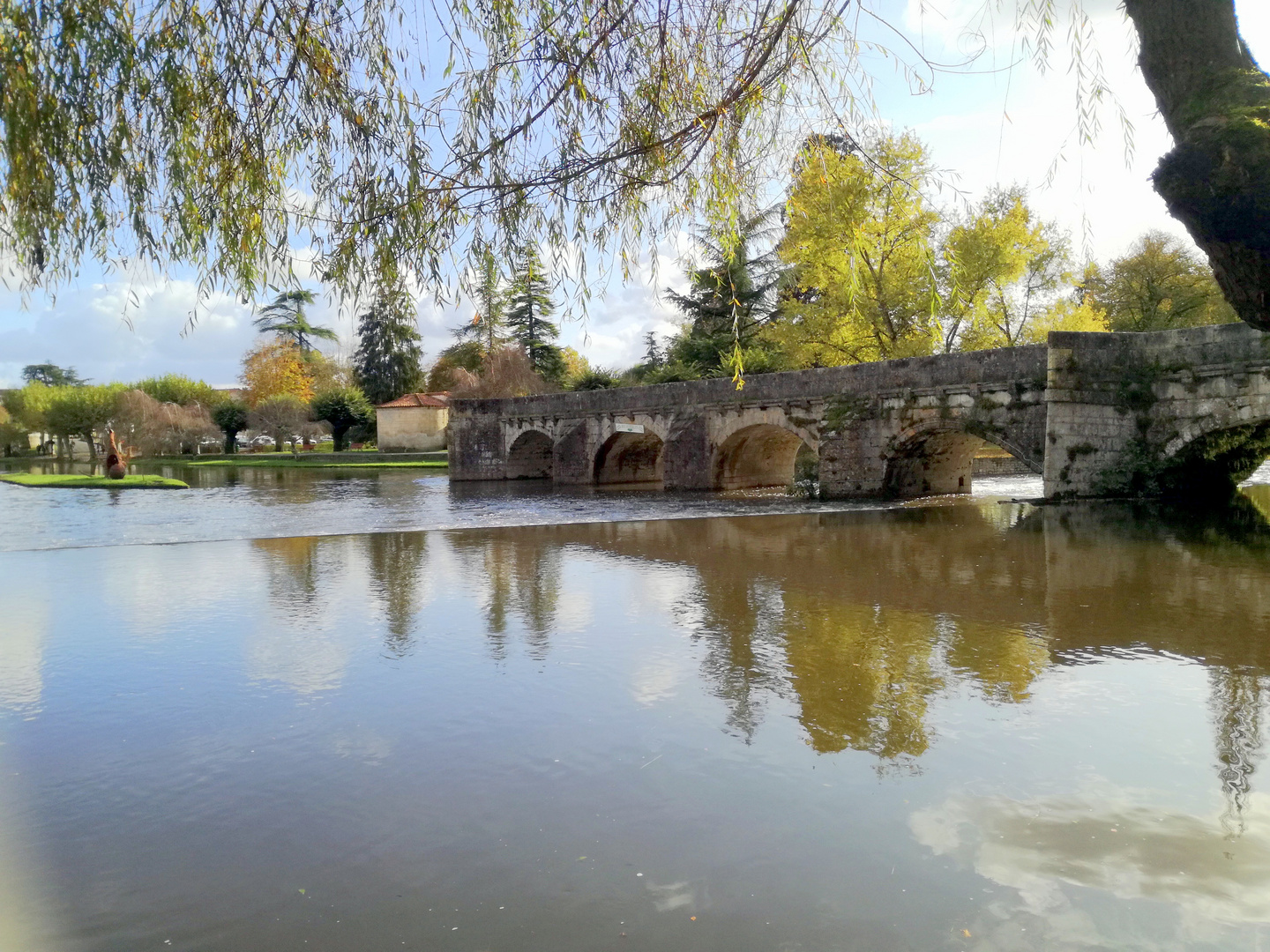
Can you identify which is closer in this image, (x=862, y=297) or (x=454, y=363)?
(x=862, y=297)

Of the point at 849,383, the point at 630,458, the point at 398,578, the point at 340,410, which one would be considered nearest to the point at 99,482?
the point at 630,458

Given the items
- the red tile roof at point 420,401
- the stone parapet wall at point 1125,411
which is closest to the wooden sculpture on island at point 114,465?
the red tile roof at point 420,401

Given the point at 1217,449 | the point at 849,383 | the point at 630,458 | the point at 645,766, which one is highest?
the point at 849,383

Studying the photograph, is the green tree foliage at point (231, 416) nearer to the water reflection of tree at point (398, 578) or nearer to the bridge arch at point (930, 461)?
the bridge arch at point (930, 461)

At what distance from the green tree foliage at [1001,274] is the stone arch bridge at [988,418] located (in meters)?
5.52

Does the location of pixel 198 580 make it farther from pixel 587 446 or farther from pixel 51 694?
pixel 587 446

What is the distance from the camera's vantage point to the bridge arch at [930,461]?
20578mm

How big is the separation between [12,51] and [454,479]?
3263 centimetres

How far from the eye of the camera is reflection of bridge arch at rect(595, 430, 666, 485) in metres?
31.5

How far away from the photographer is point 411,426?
183 feet

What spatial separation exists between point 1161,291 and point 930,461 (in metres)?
15.2

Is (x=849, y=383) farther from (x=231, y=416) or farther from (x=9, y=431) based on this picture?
(x=9, y=431)

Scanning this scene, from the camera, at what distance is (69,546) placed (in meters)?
15.2

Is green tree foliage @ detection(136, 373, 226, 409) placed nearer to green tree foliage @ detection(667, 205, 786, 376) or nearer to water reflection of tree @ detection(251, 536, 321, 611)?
green tree foliage @ detection(667, 205, 786, 376)
